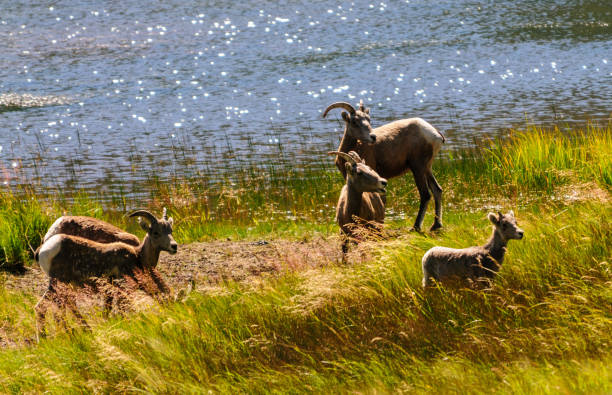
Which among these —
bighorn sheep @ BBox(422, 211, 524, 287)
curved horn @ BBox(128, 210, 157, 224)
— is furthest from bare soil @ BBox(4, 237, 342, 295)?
Answer: bighorn sheep @ BBox(422, 211, 524, 287)

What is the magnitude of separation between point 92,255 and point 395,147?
16.9 ft

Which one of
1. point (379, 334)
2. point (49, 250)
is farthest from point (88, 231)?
point (379, 334)

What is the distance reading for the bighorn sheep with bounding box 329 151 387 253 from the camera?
29.8ft

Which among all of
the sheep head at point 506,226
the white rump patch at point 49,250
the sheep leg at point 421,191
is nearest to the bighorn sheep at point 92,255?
the white rump patch at point 49,250

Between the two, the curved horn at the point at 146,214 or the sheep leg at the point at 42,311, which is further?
the curved horn at the point at 146,214

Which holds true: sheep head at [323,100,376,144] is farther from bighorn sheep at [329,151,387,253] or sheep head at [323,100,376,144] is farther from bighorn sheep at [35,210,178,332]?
bighorn sheep at [35,210,178,332]

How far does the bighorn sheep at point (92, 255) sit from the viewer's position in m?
8.17

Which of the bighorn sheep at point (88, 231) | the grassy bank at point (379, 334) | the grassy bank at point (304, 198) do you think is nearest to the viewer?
the grassy bank at point (379, 334)

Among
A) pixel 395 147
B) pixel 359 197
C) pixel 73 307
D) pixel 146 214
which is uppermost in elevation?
pixel 146 214

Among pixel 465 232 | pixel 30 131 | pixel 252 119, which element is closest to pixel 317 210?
pixel 465 232

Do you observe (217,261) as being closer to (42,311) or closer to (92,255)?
(92,255)

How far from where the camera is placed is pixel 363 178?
9.12 m

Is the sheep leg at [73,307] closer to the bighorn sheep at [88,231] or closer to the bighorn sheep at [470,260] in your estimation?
the bighorn sheep at [88,231]

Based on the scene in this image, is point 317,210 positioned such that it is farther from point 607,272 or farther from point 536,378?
point 536,378
